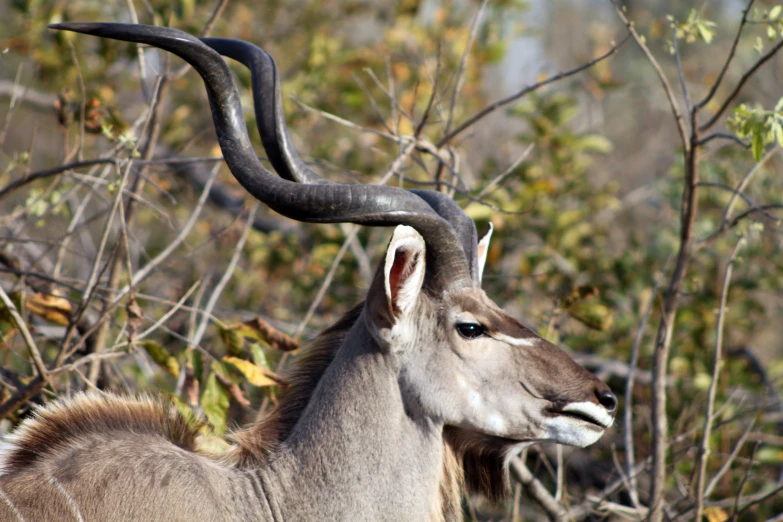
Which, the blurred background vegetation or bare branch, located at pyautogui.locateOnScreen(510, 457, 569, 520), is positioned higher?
the blurred background vegetation

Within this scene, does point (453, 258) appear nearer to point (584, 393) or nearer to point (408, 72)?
point (584, 393)

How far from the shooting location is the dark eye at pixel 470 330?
9.32 feet

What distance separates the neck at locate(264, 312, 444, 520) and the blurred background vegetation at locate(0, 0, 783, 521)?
1.70 feet

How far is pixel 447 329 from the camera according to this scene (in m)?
2.86

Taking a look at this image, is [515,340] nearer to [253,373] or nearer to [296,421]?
[296,421]

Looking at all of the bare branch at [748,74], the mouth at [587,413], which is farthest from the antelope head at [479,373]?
the bare branch at [748,74]

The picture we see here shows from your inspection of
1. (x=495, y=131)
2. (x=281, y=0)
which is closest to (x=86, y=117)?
(x=281, y=0)

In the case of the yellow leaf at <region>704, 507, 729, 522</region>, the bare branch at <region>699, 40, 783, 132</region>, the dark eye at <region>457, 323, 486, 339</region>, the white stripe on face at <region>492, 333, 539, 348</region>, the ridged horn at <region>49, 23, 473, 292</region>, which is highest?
the bare branch at <region>699, 40, 783, 132</region>

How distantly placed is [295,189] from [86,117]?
2.10m

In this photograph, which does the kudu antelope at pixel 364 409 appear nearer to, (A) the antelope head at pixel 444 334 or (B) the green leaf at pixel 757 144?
(A) the antelope head at pixel 444 334

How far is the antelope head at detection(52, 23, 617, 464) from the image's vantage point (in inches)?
105

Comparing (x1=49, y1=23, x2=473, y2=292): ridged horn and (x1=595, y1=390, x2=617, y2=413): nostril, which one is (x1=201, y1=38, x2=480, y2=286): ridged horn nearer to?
(x1=49, y1=23, x2=473, y2=292): ridged horn

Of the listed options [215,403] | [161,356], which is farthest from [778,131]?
[161,356]

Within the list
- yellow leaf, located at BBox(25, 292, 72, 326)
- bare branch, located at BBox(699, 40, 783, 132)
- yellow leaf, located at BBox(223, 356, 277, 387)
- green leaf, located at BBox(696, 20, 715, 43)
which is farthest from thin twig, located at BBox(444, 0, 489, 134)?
yellow leaf, located at BBox(25, 292, 72, 326)
